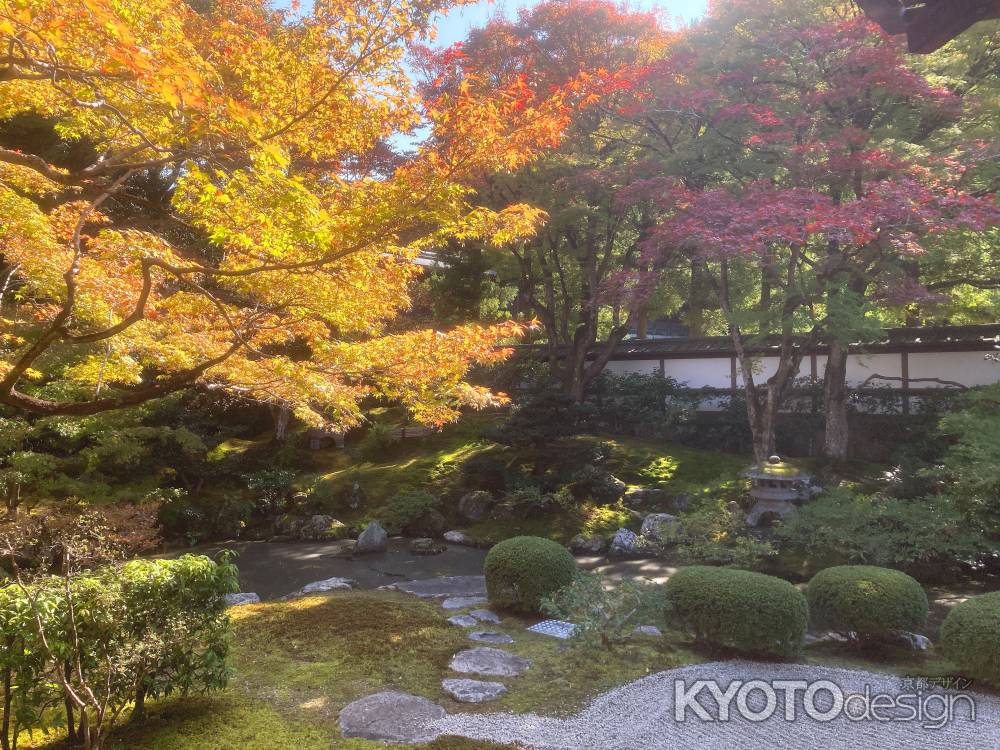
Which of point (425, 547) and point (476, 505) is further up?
point (476, 505)

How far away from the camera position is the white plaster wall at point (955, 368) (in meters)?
12.5

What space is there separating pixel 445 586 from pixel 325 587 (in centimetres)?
155

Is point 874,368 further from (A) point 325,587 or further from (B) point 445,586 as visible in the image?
(A) point 325,587

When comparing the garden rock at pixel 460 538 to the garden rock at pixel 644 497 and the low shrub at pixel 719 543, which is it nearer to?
the garden rock at pixel 644 497

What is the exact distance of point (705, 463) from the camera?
43.2 ft

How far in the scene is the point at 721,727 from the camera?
4.13 m

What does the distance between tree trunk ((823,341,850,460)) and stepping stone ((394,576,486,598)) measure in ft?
24.3

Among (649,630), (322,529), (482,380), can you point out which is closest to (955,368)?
(482,380)

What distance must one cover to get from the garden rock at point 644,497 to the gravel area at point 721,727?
24.2ft

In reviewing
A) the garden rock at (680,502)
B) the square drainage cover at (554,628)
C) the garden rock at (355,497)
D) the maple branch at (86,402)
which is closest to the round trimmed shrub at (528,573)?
the square drainage cover at (554,628)

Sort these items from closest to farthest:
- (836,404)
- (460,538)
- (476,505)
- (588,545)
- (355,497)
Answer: (588,545), (460,538), (836,404), (476,505), (355,497)

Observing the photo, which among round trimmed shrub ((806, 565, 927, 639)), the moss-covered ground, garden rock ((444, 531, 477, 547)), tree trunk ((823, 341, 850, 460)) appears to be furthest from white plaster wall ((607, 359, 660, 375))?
the moss-covered ground

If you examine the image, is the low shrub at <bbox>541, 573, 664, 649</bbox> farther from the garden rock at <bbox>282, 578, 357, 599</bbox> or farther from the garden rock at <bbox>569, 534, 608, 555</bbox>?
the garden rock at <bbox>569, 534, 608, 555</bbox>

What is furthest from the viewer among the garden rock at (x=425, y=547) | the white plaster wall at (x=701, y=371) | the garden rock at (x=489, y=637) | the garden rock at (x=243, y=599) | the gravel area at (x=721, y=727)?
the white plaster wall at (x=701, y=371)
